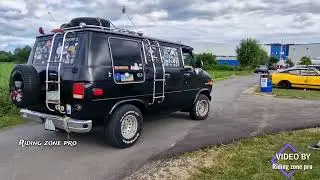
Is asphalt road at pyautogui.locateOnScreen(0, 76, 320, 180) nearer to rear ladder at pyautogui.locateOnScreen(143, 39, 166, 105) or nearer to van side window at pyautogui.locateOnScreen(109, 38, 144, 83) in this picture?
rear ladder at pyautogui.locateOnScreen(143, 39, 166, 105)

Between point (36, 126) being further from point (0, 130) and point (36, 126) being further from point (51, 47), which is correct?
point (51, 47)

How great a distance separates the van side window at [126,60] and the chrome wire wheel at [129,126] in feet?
2.34

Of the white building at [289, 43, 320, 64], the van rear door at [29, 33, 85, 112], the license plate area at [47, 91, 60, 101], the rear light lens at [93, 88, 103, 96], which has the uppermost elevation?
the white building at [289, 43, 320, 64]

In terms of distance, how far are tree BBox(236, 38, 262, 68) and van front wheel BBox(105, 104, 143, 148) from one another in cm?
6400

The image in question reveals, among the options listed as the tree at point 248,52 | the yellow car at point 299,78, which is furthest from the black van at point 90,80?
the tree at point 248,52

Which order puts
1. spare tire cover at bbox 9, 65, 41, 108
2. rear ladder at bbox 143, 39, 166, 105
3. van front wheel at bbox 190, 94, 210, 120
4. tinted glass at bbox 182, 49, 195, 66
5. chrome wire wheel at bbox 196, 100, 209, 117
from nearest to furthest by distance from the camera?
spare tire cover at bbox 9, 65, 41, 108 → rear ladder at bbox 143, 39, 166, 105 → tinted glass at bbox 182, 49, 195, 66 → van front wheel at bbox 190, 94, 210, 120 → chrome wire wheel at bbox 196, 100, 209, 117

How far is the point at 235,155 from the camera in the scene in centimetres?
652

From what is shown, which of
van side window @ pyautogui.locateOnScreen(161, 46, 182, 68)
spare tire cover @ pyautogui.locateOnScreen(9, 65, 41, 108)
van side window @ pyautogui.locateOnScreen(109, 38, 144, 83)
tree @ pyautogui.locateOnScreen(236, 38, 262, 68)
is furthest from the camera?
tree @ pyautogui.locateOnScreen(236, 38, 262, 68)

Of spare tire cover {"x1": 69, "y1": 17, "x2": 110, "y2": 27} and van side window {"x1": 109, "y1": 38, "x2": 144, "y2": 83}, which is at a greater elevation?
spare tire cover {"x1": 69, "y1": 17, "x2": 110, "y2": 27}

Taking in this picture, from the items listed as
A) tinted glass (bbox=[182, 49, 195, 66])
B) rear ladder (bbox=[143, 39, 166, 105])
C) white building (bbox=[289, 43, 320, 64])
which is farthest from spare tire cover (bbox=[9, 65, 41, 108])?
white building (bbox=[289, 43, 320, 64])

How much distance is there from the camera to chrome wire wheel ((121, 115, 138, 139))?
7158mm

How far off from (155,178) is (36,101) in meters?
2.70

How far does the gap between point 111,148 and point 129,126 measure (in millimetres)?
540

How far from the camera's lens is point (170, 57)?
28.9 ft
